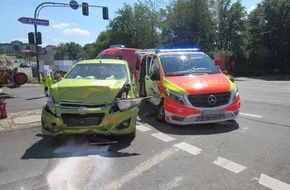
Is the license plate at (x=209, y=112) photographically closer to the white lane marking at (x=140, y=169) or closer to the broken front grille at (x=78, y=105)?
the white lane marking at (x=140, y=169)

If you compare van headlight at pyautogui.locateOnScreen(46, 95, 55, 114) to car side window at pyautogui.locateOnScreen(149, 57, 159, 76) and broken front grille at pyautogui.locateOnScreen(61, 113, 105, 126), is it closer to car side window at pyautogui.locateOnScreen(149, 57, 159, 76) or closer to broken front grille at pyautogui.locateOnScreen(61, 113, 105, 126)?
broken front grille at pyautogui.locateOnScreen(61, 113, 105, 126)

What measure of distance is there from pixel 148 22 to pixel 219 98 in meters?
50.6

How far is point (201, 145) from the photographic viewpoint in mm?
7047

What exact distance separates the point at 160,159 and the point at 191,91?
2.58 m

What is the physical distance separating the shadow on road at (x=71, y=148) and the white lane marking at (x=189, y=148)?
92 centimetres

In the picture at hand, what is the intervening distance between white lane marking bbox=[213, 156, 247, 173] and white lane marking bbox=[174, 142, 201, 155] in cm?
54

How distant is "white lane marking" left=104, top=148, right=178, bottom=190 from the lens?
503cm

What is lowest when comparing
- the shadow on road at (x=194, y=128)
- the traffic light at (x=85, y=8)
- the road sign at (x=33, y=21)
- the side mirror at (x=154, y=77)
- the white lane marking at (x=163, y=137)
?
the white lane marking at (x=163, y=137)

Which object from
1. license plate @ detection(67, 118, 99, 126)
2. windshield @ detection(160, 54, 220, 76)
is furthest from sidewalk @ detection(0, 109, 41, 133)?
windshield @ detection(160, 54, 220, 76)

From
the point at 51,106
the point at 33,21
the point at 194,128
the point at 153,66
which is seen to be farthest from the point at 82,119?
the point at 33,21

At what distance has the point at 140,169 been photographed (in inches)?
223

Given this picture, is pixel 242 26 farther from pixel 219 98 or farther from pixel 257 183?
pixel 257 183

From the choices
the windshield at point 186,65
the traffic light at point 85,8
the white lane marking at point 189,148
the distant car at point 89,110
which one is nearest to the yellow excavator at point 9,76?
the traffic light at point 85,8

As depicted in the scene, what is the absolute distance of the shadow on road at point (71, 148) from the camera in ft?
21.5
